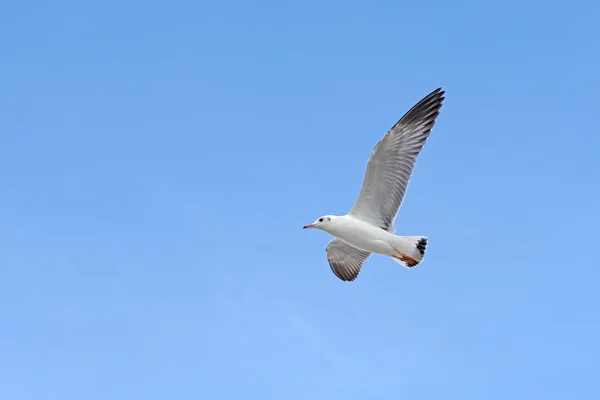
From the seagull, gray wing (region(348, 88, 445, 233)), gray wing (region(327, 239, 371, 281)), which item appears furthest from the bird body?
gray wing (region(327, 239, 371, 281))

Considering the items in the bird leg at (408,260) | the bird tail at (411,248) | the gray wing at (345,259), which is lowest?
the bird leg at (408,260)

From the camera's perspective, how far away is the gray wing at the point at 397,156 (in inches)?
696

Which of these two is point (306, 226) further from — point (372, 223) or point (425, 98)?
point (425, 98)

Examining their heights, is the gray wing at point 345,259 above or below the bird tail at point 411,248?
above

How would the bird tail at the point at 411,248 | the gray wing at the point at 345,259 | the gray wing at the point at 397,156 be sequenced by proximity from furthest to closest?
the gray wing at the point at 345,259 → the bird tail at the point at 411,248 → the gray wing at the point at 397,156

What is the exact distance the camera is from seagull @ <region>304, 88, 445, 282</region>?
698 inches

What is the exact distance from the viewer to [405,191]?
59.3ft

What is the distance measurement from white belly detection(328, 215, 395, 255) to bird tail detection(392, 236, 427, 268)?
164mm

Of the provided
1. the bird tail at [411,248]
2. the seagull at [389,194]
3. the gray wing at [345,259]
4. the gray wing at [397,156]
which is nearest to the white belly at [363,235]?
the seagull at [389,194]

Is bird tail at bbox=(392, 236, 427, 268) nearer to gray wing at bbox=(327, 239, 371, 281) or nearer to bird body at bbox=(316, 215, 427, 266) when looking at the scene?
→ bird body at bbox=(316, 215, 427, 266)

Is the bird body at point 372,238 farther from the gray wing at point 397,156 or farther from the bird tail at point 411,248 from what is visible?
the gray wing at point 397,156

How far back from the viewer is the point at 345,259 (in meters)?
20.9

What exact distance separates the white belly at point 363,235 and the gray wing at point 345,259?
6.87 ft

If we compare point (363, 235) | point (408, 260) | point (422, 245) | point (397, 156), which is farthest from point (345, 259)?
point (397, 156)
